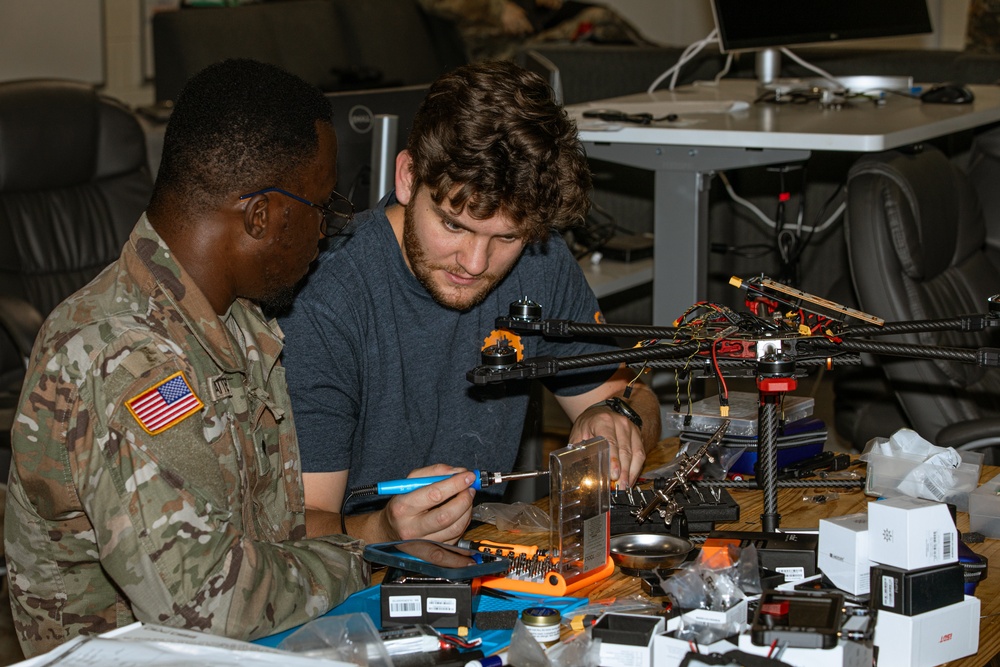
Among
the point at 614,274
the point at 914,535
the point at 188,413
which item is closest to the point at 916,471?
the point at 914,535

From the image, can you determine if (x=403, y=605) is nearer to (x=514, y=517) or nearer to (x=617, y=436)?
(x=514, y=517)

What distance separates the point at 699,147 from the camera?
2.86m

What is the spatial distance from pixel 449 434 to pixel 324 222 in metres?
0.52

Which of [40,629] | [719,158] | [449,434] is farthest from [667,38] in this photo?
[40,629]

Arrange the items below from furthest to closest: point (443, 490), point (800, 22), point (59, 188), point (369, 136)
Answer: point (800, 22), point (59, 188), point (369, 136), point (443, 490)

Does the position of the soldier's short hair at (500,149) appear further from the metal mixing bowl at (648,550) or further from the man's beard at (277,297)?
the metal mixing bowl at (648,550)

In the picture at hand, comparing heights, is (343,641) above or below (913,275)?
below

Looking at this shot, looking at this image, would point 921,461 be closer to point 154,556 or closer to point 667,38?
point 154,556

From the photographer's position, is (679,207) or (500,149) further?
→ (679,207)

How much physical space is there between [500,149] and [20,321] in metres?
1.62

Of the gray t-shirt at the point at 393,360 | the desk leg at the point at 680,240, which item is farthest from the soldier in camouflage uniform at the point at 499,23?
the gray t-shirt at the point at 393,360

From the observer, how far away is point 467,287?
178cm

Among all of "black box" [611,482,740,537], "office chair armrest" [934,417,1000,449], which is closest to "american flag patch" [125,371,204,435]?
"black box" [611,482,740,537]

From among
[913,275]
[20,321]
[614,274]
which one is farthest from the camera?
[614,274]
